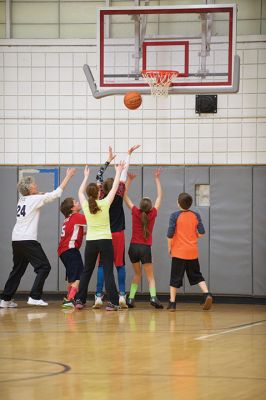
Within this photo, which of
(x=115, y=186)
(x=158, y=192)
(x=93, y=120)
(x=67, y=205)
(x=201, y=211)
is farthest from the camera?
(x=93, y=120)

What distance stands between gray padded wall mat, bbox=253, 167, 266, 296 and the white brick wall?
404 mm

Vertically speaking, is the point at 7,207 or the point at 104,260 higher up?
the point at 7,207

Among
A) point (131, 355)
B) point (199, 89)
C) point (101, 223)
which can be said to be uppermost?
point (199, 89)

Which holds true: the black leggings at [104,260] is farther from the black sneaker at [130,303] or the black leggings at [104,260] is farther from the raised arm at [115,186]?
the black sneaker at [130,303]

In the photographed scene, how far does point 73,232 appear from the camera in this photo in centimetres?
1434

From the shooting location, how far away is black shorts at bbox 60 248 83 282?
560 inches

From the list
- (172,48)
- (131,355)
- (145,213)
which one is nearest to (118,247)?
(145,213)

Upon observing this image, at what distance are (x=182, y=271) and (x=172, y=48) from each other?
401cm

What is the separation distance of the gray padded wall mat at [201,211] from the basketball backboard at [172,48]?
1.69 meters

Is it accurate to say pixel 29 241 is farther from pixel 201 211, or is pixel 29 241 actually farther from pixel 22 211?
pixel 201 211

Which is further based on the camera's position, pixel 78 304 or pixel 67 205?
pixel 67 205

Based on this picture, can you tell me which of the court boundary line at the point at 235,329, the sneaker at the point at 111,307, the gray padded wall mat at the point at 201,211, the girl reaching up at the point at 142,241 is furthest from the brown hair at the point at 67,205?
the court boundary line at the point at 235,329

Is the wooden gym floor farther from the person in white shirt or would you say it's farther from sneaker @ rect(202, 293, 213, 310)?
the person in white shirt

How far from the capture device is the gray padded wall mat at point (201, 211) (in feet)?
51.4
